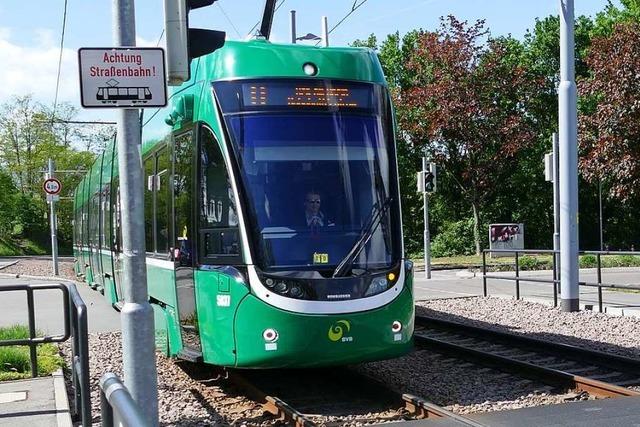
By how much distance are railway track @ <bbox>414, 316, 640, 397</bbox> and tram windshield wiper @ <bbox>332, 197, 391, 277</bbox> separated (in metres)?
2.58

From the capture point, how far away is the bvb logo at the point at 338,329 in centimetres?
751

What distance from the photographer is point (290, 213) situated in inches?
301

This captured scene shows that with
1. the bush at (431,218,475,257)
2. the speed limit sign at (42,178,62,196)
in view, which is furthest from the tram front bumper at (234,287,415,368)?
the bush at (431,218,475,257)

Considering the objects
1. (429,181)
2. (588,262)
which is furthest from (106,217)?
(588,262)

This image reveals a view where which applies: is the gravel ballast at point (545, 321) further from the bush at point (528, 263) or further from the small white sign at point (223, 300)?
the bush at point (528, 263)

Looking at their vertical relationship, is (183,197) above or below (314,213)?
above

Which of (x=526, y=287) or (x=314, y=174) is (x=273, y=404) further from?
(x=526, y=287)

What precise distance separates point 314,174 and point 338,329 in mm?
1494

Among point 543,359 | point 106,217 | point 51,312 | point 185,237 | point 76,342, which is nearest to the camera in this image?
point 76,342

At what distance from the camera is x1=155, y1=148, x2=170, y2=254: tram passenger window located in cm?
939

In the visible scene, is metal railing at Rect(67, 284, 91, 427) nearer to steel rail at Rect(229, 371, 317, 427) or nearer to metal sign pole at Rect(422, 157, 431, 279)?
steel rail at Rect(229, 371, 317, 427)

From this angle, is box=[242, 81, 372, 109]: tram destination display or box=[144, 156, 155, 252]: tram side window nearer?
box=[242, 81, 372, 109]: tram destination display

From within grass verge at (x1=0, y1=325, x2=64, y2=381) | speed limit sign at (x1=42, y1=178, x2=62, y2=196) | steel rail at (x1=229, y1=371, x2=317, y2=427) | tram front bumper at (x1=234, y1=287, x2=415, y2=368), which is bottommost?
steel rail at (x1=229, y1=371, x2=317, y2=427)

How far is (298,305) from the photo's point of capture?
7.44m
